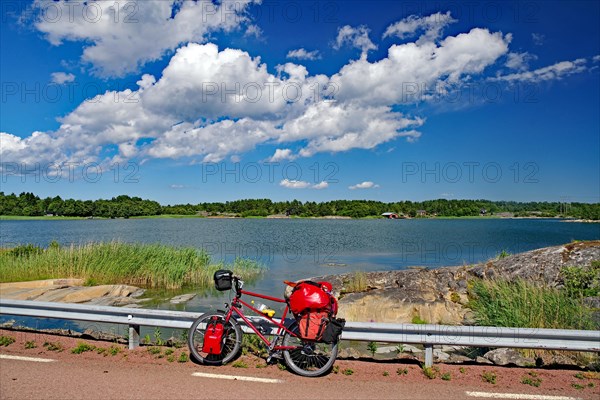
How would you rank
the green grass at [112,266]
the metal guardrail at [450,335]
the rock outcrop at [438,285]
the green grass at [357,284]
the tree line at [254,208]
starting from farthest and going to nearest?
the tree line at [254,208], the green grass at [112,266], the green grass at [357,284], the rock outcrop at [438,285], the metal guardrail at [450,335]

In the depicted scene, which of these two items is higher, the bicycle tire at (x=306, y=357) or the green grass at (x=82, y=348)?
the bicycle tire at (x=306, y=357)

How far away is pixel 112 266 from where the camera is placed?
20.1 metres

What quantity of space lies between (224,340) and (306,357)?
119cm

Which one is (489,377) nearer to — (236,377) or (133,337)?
(236,377)

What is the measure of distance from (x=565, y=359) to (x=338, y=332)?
3683mm

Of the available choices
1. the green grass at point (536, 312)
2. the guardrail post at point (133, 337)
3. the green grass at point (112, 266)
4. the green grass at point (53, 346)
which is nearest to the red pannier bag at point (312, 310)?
the guardrail post at point (133, 337)

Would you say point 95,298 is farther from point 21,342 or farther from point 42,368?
point 42,368

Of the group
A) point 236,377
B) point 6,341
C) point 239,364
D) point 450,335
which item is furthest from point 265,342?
point 6,341

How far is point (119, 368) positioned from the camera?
20.3 feet

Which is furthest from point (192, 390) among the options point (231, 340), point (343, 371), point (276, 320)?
point (343, 371)

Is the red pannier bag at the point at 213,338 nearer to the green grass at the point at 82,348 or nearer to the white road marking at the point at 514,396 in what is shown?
the green grass at the point at 82,348

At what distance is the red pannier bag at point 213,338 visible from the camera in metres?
6.13

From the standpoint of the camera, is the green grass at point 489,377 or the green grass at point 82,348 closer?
the green grass at point 489,377

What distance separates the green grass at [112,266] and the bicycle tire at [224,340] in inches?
563
